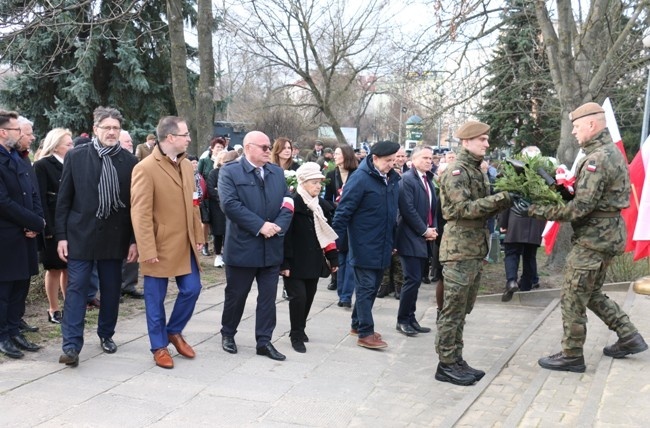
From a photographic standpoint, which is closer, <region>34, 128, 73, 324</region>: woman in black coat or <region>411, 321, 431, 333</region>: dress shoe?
<region>34, 128, 73, 324</region>: woman in black coat

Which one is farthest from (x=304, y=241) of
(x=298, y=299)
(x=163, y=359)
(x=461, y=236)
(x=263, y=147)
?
(x=163, y=359)

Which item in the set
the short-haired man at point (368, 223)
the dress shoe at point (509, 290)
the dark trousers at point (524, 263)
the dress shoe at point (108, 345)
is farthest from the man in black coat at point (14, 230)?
the dark trousers at point (524, 263)

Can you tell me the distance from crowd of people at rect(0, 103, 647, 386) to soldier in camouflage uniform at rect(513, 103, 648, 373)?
0.4 inches

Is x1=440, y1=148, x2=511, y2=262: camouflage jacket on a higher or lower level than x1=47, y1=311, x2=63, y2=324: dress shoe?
higher

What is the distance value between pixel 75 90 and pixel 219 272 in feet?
39.8

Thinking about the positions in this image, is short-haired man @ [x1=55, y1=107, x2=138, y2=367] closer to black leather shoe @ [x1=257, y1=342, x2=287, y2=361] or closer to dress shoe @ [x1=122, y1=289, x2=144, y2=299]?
black leather shoe @ [x1=257, y1=342, x2=287, y2=361]

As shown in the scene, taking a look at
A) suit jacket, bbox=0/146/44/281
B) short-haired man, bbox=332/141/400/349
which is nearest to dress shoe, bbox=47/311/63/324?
suit jacket, bbox=0/146/44/281

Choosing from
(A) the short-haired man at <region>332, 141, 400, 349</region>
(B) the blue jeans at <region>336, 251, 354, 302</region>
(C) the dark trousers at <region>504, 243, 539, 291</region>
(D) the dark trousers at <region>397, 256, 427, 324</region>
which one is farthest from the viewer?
(C) the dark trousers at <region>504, 243, 539, 291</region>

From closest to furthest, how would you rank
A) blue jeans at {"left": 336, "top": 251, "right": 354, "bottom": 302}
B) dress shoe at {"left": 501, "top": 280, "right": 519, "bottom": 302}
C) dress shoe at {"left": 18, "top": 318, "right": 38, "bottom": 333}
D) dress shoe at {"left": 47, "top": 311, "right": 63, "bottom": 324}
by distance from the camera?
1. dress shoe at {"left": 18, "top": 318, "right": 38, "bottom": 333}
2. dress shoe at {"left": 47, "top": 311, "right": 63, "bottom": 324}
3. blue jeans at {"left": 336, "top": 251, "right": 354, "bottom": 302}
4. dress shoe at {"left": 501, "top": 280, "right": 519, "bottom": 302}

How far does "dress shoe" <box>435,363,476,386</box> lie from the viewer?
5629mm

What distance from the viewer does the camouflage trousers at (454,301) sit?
5.50m

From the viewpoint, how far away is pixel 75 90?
65.6ft

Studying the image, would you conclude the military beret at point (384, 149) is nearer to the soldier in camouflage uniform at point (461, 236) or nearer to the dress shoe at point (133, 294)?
the soldier in camouflage uniform at point (461, 236)

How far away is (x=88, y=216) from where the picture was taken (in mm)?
5520
